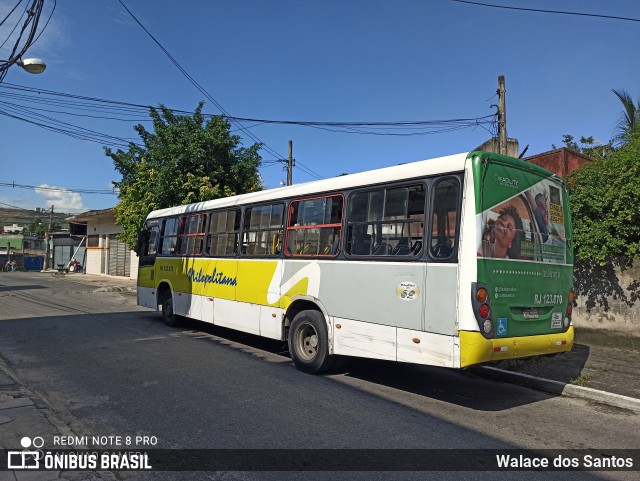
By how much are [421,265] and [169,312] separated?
790cm

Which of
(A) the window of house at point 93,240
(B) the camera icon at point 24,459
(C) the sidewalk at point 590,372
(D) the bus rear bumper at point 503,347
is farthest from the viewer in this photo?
(A) the window of house at point 93,240

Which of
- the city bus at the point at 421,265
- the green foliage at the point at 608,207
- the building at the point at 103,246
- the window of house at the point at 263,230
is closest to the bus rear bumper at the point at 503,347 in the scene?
the city bus at the point at 421,265

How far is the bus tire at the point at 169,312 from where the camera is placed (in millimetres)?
11430

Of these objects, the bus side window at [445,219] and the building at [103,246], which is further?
the building at [103,246]

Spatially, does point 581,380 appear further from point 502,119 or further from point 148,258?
point 148,258

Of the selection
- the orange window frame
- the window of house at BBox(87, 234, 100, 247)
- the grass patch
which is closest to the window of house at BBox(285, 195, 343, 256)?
the orange window frame

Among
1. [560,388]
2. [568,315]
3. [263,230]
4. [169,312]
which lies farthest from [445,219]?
[169,312]

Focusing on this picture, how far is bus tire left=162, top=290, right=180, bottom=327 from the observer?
37.5ft

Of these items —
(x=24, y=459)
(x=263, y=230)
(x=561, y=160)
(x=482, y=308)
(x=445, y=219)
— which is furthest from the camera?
(x=561, y=160)

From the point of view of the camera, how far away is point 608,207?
344 inches

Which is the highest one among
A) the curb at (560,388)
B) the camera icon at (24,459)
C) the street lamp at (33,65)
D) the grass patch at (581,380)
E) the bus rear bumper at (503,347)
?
the street lamp at (33,65)

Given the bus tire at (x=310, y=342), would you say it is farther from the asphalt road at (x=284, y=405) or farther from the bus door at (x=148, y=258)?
the bus door at (x=148, y=258)

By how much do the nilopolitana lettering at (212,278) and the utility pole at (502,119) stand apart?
857 cm

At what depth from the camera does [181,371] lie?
275 inches
